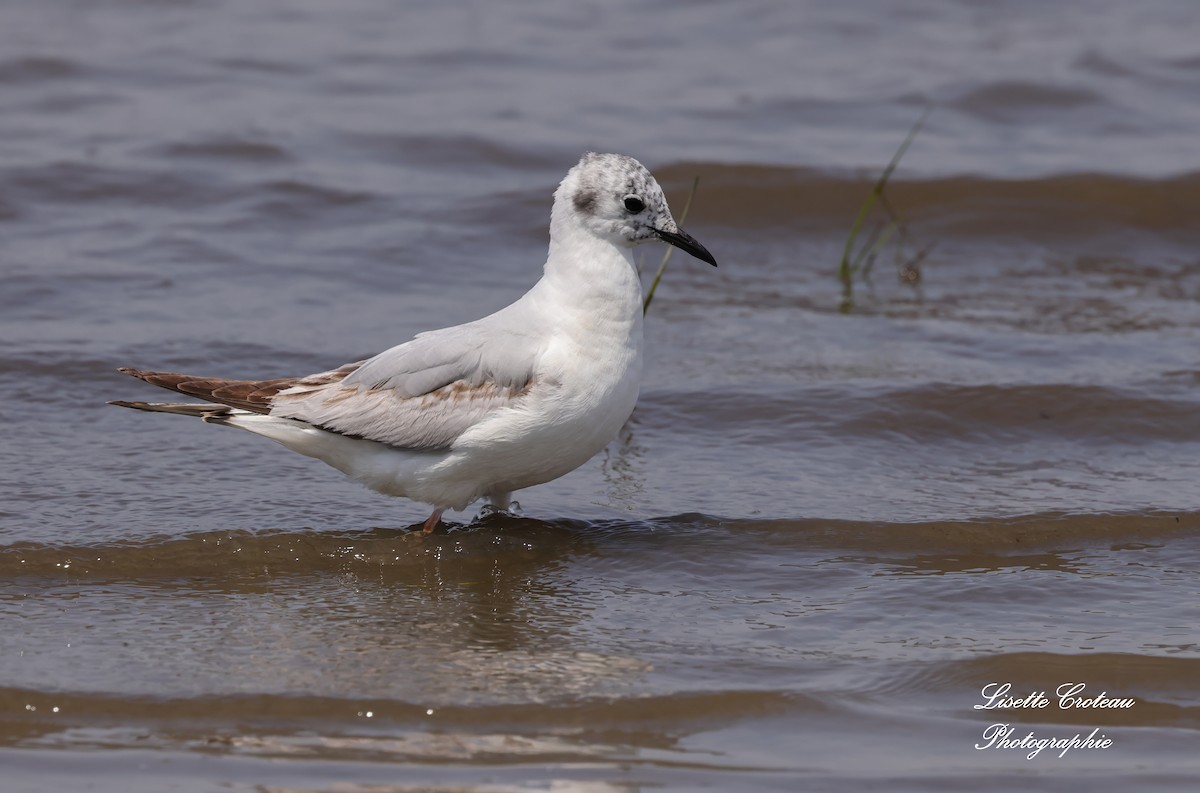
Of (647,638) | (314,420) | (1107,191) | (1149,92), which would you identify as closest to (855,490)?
(647,638)

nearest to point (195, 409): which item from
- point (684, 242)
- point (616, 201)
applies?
point (616, 201)

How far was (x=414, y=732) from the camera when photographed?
482 centimetres

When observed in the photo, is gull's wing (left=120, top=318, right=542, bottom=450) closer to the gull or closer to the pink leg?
the gull

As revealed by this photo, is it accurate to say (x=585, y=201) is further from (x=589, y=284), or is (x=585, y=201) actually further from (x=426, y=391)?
(x=426, y=391)

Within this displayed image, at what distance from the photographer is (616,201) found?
634 cm

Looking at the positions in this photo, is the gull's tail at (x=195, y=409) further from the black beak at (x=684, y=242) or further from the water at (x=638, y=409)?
the black beak at (x=684, y=242)

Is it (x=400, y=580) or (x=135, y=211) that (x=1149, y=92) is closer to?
(x=135, y=211)

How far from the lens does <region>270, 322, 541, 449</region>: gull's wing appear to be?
6141 millimetres

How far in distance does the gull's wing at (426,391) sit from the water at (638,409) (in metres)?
0.52

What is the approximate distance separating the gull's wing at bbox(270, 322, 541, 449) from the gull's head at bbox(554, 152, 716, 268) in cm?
57

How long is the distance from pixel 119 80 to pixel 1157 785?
11836mm

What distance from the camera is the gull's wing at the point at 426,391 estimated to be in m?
6.14

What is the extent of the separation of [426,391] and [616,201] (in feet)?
3.54

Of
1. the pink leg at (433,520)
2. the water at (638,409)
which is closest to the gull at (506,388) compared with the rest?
the pink leg at (433,520)
